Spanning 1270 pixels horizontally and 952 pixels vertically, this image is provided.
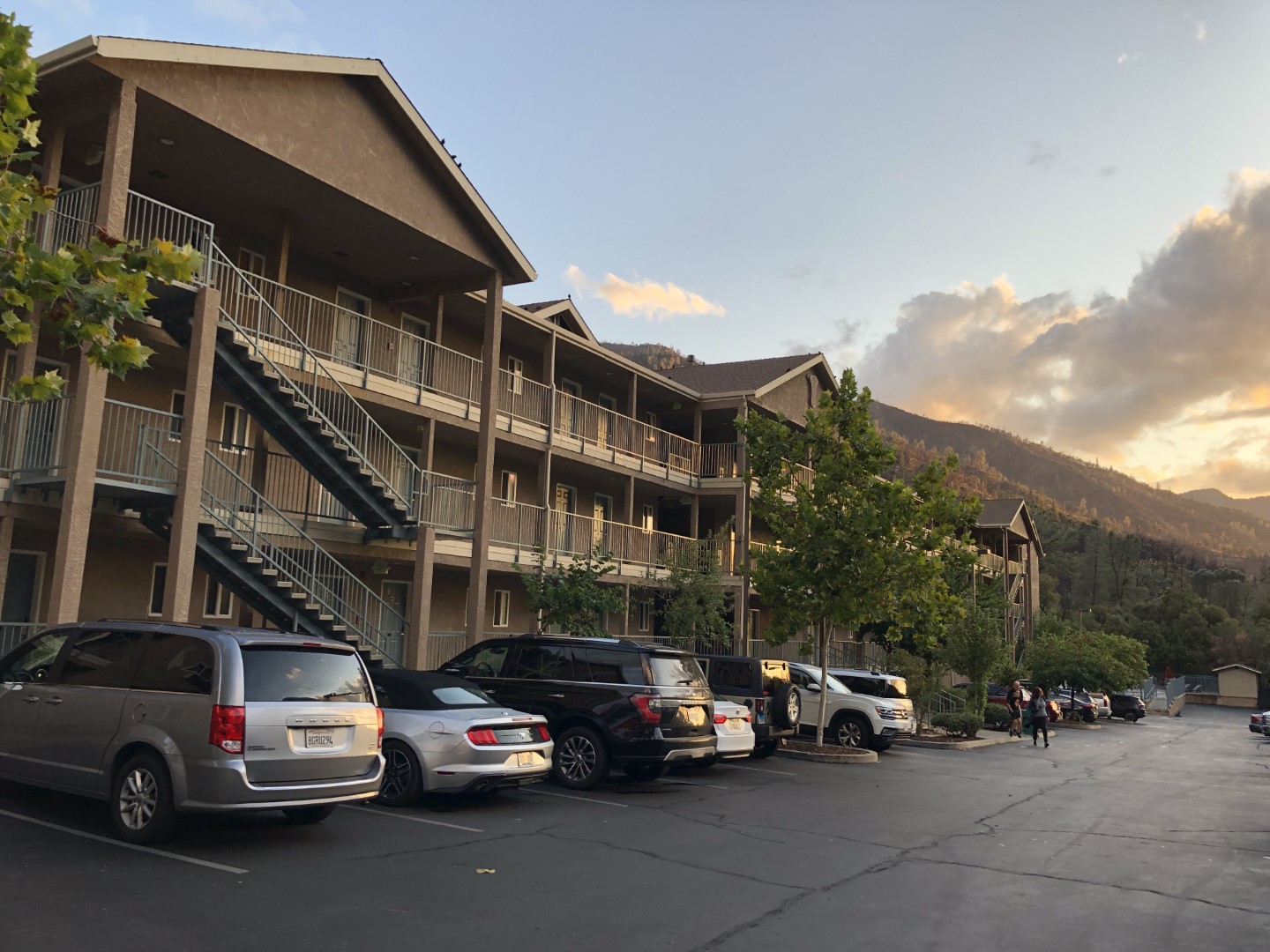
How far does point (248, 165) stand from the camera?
15922 mm

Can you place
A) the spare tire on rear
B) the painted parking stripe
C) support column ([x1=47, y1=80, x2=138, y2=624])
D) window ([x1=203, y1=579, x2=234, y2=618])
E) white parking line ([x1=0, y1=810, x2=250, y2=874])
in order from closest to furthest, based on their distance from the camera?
1. white parking line ([x1=0, y1=810, x2=250, y2=874])
2. the painted parking stripe
3. support column ([x1=47, y1=80, x2=138, y2=624])
4. the spare tire on rear
5. window ([x1=203, y1=579, x2=234, y2=618])

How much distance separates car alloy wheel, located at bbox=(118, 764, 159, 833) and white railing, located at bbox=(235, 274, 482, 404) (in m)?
10.3

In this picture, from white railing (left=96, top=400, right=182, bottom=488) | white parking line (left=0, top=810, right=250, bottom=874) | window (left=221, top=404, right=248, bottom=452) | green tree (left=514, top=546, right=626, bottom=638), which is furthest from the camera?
green tree (left=514, top=546, right=626, bottom=638)

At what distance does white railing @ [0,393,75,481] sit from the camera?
1320 cm

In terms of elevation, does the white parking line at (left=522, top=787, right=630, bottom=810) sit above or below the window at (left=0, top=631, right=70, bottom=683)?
below

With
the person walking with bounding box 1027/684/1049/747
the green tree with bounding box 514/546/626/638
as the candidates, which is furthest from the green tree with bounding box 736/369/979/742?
the person walking with bounding box 1027/684/1049/747

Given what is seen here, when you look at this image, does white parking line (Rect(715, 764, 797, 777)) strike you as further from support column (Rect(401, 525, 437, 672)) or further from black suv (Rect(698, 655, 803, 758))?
support column (Rect(401, 525, 437, 672))

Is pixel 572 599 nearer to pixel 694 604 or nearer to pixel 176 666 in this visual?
pixel 694 604

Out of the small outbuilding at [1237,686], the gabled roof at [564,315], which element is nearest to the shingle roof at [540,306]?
the gabled roof at [564,315]

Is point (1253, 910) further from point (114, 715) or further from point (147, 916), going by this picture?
point (114, 715)

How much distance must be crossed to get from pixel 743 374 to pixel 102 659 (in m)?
28.3

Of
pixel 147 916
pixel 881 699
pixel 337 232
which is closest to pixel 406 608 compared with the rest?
pixel 337 232

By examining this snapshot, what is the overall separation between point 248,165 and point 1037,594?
6750 centimetres

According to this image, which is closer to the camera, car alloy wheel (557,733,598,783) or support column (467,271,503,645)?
car alloy wheel (557,733,598,783)
